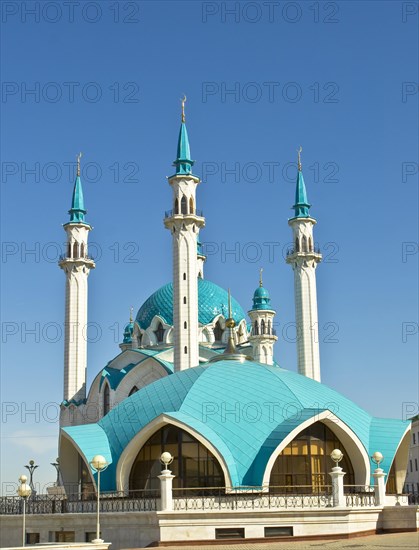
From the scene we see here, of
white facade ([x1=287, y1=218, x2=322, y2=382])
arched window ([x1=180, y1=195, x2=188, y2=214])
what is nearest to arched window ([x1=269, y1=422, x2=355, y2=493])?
arched window ([x1=180, y1=195, x2=188, y2=214])

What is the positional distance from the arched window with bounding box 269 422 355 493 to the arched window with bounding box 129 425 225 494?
215 centimetres

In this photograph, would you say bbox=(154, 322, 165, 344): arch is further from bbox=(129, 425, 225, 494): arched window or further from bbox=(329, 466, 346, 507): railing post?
bbox=(329, 466, 346, 507): railing post

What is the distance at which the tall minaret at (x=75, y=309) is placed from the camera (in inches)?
2093

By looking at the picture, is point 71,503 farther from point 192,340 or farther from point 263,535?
point 192,340

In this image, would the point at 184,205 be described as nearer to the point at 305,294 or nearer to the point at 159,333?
the point at 305,294

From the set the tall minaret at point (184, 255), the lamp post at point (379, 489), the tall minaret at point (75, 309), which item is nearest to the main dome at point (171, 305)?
the tall minaret at point (75, 309)

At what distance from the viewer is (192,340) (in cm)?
4578

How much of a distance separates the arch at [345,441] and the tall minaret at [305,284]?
21.9 metres

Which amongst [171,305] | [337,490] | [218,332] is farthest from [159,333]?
[337,490]

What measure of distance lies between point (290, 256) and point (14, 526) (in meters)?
32.1

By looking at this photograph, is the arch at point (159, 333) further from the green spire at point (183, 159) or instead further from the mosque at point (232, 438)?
the mosque at point (232, 438)

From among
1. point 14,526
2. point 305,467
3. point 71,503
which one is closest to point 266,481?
point 305,467

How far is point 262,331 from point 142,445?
34016mm

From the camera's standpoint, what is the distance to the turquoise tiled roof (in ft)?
93.1
